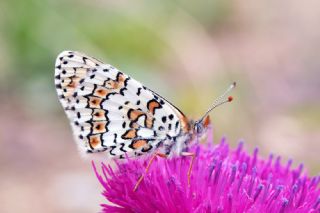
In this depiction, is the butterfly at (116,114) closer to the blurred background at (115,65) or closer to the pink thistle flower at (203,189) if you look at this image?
the pink thistle flower at (203,189)

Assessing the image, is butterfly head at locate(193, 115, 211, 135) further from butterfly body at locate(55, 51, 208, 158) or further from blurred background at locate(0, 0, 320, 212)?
blurred background at locate(0, 0, 320, 212)

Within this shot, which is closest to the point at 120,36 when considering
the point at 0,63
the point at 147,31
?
the point at 147,31

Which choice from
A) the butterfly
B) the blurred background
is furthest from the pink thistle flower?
the blurred background

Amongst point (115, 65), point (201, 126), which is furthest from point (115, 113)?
point (115, 65)

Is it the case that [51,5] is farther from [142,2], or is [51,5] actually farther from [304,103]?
[304,103]

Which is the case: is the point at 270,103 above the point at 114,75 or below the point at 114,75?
above

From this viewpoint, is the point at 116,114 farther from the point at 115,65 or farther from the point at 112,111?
the point at 115,65
